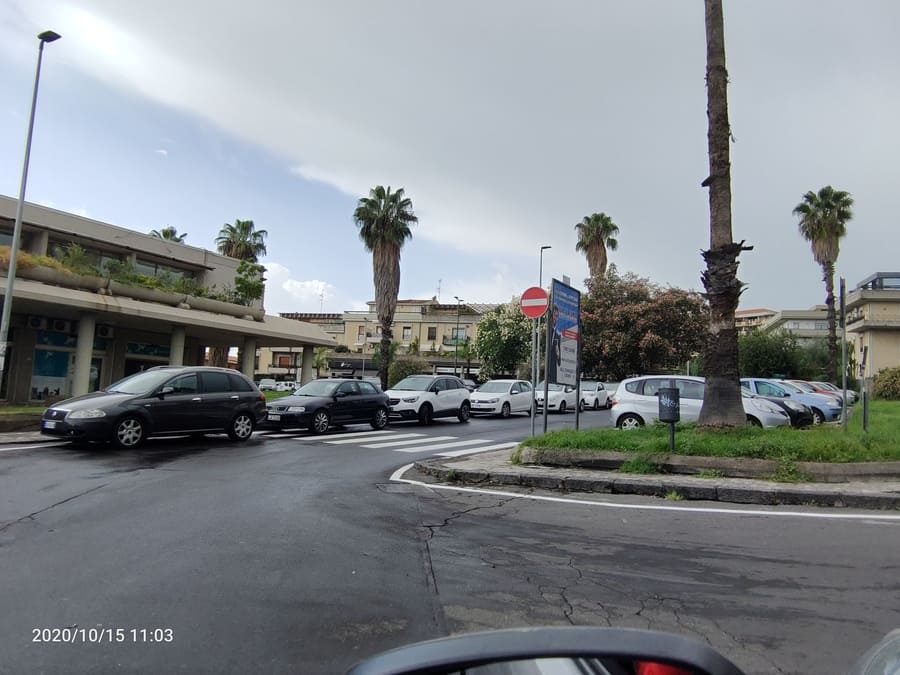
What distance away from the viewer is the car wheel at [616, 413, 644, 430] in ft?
48.6

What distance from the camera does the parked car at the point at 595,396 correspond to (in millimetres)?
30688

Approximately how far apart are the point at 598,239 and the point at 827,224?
1525 cm

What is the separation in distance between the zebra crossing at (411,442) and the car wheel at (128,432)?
346 centimetres

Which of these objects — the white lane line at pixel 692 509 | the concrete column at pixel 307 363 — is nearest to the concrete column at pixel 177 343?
the concrete column at pixel 307 363

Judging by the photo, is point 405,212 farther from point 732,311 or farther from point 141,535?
point 141,535

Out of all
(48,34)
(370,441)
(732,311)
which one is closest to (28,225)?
(48,34)

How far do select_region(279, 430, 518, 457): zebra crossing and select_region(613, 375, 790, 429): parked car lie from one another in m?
2.90

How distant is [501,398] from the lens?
24062 millimetres

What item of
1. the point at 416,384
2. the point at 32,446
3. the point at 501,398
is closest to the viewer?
the point at 32,446

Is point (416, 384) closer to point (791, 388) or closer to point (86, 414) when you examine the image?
point (86, 414)

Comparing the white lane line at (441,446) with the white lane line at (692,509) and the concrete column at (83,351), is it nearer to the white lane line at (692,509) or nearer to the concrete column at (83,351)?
the white lane line at (692,509)

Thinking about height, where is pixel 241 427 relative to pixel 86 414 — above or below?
below

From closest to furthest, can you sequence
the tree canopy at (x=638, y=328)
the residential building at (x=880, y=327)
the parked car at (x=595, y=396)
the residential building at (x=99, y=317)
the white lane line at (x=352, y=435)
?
the white lane line at (x=352, y=435) < the residential building at (x=99, y=317) < the parked car at (x=595, y=396) < the tree canopy at (x=638, y=328) < the residential building at (x=880, y=327)

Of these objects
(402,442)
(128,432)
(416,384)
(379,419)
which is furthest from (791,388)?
(128,432)
